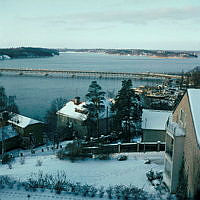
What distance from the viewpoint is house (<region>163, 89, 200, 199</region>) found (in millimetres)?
7624

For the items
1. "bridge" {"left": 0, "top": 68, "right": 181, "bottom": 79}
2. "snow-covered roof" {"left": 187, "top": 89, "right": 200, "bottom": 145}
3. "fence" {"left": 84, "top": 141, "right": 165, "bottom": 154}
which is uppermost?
"bridge" {"left": 0, "top": 68, "right": 181, "bottom": 79}

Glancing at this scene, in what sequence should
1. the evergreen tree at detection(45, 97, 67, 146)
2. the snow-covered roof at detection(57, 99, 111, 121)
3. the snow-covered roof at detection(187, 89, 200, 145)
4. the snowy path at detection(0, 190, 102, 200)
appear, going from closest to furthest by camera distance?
the snowy path at detection(0, 190, 102, 200)
the snow-covered roof at detection(187, 89, 200, 145)
the evergreen tree at detection(45, 97, 67, 146)
the snow-covered roof at detection(57, 99, 111, 121)

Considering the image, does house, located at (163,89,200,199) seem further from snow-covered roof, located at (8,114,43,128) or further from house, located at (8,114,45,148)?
snow-covered roof, located at (8,114,43,128)

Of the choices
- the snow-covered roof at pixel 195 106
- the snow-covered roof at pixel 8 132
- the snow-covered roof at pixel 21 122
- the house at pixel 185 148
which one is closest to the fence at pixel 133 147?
the house at pixel 185 148

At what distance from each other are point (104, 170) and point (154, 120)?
7.01 meters

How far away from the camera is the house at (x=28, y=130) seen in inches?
857

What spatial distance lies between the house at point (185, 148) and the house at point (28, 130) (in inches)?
576

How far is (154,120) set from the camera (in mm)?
16844

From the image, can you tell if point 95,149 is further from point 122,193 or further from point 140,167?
point 122,193

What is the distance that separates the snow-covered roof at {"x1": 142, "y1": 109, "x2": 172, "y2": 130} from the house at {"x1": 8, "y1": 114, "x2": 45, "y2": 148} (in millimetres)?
9799

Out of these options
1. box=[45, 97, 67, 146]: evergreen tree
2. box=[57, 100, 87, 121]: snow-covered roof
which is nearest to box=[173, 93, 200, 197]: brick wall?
box=[45, 97, 67, 146]: evergreen tree

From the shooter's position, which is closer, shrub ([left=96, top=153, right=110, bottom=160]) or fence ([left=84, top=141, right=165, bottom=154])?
shrub ([left=96, top=153, right=110, bottom=160])

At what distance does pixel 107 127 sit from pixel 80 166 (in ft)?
41.9

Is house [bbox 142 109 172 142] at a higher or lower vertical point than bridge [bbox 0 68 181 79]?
lower
